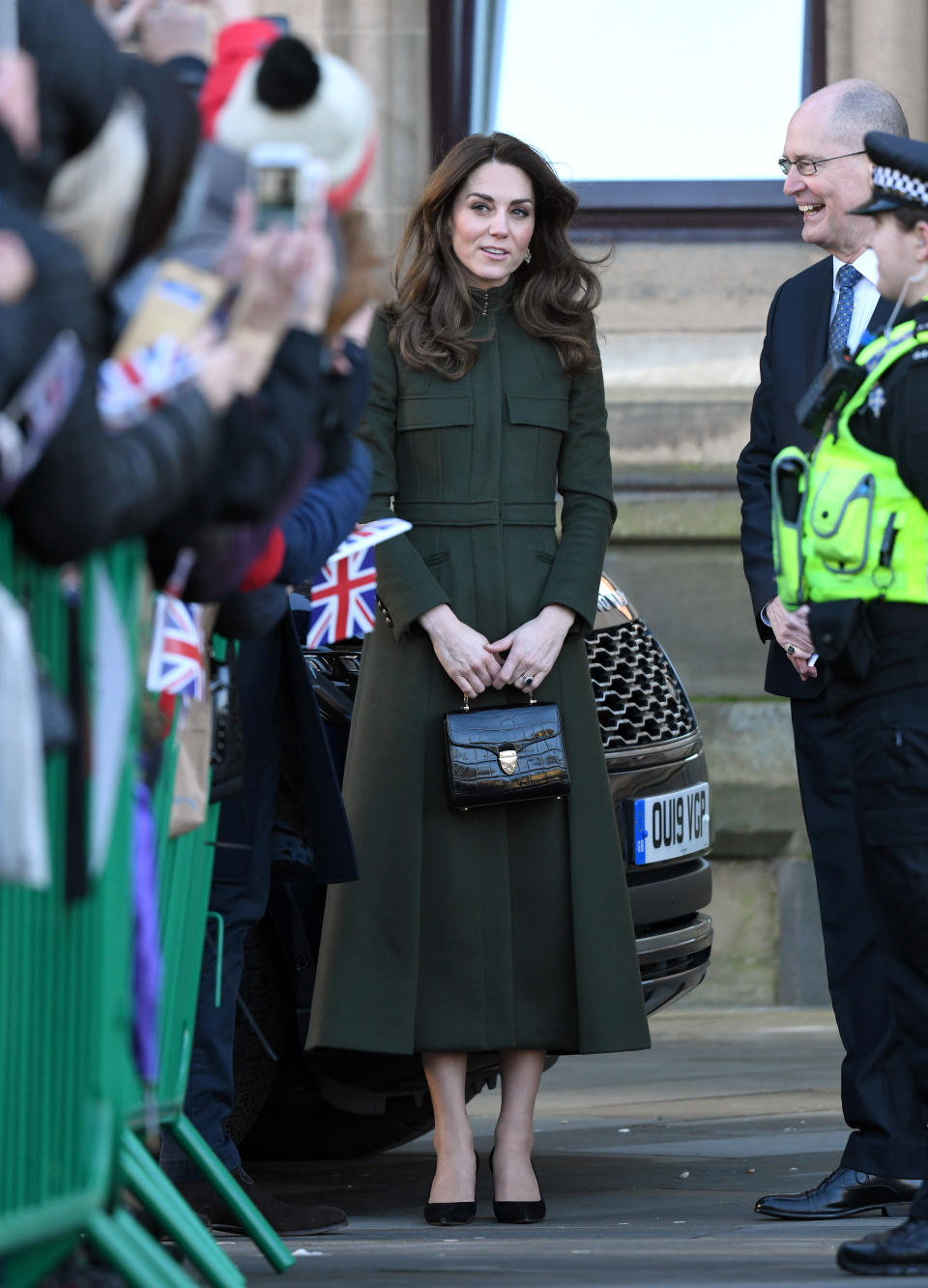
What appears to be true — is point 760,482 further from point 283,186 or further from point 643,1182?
point 283,186

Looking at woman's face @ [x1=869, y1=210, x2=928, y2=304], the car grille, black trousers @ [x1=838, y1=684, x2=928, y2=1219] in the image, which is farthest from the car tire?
woman's face @ [x1=869, y1=210, x2=928, y2=304]

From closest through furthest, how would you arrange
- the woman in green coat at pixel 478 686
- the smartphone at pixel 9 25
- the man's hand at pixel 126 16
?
the smartphone at pixel 9 25
the man's hand at pixel 126 16
the woman in green coat at pixel 478 686

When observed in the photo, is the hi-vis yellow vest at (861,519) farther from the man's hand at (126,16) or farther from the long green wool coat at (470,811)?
the man's hand at (126,16)

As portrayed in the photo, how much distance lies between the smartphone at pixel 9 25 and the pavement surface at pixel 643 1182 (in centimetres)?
212

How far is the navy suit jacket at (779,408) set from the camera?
16.4ft

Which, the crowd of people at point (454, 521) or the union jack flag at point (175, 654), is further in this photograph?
the union jack flag at point (175, 654)

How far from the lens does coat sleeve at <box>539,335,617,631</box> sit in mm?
4898

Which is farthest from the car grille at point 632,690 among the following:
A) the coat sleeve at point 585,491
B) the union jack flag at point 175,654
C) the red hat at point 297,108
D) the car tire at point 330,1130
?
the red hat at point 297,108

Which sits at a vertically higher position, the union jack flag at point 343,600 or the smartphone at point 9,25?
the smartphone at point 9,25

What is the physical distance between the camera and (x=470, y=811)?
4.82 metres

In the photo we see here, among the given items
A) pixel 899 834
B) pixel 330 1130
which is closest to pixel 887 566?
pixel 899 834

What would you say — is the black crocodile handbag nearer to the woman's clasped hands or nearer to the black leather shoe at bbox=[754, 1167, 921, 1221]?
the woman's clasped hands

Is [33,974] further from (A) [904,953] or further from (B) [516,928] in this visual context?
(B) [516,928]

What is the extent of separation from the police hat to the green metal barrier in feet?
6.00
